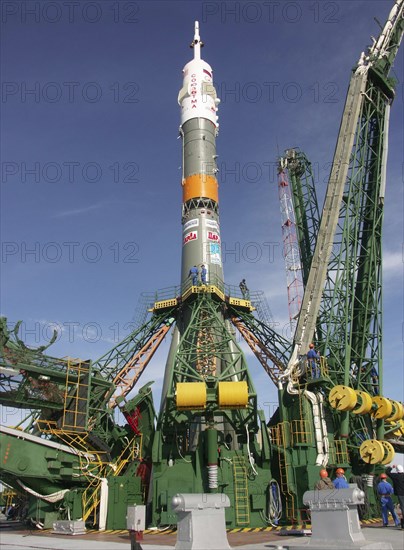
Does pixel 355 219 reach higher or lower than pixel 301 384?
higher

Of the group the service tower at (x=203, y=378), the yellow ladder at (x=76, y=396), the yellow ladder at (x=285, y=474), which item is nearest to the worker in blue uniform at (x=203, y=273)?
the service tower at (x=203, y=378)

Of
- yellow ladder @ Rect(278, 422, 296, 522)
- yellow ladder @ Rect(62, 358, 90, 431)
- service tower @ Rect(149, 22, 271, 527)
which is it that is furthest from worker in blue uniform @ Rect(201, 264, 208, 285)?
yellow ladder @ Rect(278, 422, 296, 522)

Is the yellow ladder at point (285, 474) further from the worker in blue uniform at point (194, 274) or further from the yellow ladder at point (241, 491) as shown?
the worker in blue uniform at point (194, 274)

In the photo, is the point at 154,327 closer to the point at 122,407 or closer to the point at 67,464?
the point at 122,407

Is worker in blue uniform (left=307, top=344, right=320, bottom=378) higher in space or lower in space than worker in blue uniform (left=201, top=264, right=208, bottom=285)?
lower

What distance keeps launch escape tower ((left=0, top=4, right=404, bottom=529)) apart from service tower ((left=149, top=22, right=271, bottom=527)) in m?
0.09

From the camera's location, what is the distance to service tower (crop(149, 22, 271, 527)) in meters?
22.4

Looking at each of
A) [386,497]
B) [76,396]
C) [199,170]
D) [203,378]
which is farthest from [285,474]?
[199,170]

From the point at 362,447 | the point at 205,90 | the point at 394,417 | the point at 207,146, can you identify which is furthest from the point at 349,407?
the point at 205,90

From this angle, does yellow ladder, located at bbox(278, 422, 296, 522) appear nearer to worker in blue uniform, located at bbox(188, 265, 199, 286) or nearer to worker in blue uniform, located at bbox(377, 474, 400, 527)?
worker in blue uniform, located at bbox(377, 474, 400, 527)

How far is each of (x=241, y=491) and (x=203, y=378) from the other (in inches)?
215

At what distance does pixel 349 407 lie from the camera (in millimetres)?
24531

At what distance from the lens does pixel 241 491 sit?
22344 mm

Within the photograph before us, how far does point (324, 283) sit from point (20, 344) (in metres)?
18.1
